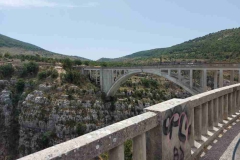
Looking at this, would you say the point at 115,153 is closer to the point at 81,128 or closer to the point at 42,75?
the point at 81,128

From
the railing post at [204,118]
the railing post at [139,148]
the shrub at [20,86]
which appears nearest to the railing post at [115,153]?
the railing post at [139,148]

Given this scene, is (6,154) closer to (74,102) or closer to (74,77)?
(74,102)

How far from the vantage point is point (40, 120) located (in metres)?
41.5

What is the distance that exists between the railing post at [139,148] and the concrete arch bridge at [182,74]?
1962 cm

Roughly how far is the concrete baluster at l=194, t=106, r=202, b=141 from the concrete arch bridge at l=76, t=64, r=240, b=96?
17.1 metres

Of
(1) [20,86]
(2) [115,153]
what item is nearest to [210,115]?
(2) [115,153]

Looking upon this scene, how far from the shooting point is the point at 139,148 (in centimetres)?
361

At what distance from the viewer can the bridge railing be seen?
2693 mm

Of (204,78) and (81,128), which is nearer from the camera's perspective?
(204,78)

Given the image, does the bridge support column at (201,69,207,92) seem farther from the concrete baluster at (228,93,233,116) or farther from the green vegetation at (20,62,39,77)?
the green vegetation at (20,62,39,77)

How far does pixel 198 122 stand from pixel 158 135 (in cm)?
209

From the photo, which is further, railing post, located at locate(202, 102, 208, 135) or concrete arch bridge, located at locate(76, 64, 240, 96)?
concrete arch bridge, located at locate(76, 64, 240, 96)

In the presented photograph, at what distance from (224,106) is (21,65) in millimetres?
57681

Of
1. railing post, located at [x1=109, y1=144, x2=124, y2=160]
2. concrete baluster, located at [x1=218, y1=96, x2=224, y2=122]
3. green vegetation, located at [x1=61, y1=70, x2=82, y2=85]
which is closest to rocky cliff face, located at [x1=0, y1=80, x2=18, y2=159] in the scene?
green vegetation, located at [x1=61, y1=70, x2=82, y2=85]
